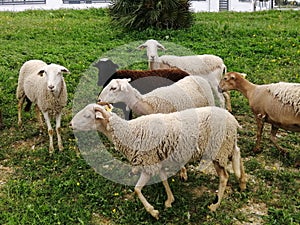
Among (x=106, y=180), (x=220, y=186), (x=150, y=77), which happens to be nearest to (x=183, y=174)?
(x=220, y=186)

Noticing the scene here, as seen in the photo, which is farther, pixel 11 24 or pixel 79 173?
pixel 11 24

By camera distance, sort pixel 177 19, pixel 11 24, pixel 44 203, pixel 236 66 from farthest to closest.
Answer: pixel 11 24 → pixel 177 19 → pixel 236 66 → pixel 44 203

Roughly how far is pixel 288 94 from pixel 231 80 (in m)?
1.13

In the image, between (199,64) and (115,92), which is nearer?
(115,92)

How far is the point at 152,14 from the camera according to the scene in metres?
12.7

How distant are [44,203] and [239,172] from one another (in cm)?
243

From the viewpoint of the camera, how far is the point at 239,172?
4.72m

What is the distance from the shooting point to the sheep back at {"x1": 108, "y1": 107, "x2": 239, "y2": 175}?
4.41m

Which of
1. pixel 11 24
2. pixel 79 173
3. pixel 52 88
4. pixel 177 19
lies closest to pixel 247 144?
pixel 79 173

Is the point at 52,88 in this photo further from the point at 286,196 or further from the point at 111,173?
the point at 286,196

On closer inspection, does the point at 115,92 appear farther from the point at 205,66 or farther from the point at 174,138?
the point at 205,66

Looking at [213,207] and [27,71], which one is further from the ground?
[27,71]

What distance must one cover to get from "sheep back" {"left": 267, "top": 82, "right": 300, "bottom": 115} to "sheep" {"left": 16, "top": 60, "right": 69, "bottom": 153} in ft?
10.1

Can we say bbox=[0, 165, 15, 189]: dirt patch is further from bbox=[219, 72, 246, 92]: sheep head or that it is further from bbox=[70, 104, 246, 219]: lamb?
bbox=[219, 72, 246, 92]: sheep head
